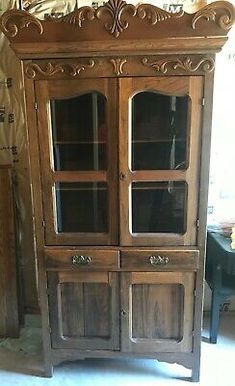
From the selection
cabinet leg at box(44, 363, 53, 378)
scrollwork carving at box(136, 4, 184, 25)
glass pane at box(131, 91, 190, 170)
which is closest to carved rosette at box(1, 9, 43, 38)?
scrollwork carving at box(136, 4, 184, 25)

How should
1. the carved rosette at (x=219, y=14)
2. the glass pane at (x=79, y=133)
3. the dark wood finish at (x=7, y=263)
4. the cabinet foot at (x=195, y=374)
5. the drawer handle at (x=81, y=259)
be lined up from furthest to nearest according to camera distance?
the dark wood finish at (x=7, y=263) → the cabinet foot at (x=195, y=374) → the drawer handle at (x=81, y=259) → the glass pane at (x=79, y=133) → the carved rosette at (x=219, y=14)

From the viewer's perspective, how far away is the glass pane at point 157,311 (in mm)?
1835

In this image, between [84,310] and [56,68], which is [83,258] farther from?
[56,68]

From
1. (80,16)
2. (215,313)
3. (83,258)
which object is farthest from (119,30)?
(215,313)

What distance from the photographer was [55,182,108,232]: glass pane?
1797mm

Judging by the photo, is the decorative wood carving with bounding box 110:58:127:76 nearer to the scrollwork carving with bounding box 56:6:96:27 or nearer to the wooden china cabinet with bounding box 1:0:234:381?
the wooden china cabinet with bounding box 1:0:234:381

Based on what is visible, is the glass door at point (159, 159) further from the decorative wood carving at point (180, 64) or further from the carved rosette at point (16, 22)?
the carved rosette at point (16, 22)

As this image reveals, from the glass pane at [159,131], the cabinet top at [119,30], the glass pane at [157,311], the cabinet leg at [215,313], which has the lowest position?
the cabinet leg at [215,313]

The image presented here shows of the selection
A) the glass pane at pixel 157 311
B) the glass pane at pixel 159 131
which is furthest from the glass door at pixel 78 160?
the glass pane at pixel 157 311

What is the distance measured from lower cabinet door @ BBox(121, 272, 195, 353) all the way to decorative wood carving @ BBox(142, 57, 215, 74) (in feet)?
3.20

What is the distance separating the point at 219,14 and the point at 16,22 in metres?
0.86

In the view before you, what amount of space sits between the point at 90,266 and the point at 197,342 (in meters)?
0.70

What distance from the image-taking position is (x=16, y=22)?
60.9 inches

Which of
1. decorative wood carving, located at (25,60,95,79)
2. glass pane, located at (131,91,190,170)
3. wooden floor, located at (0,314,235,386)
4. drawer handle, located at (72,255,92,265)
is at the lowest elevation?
wooden floor, located at (0,314,235,386)
